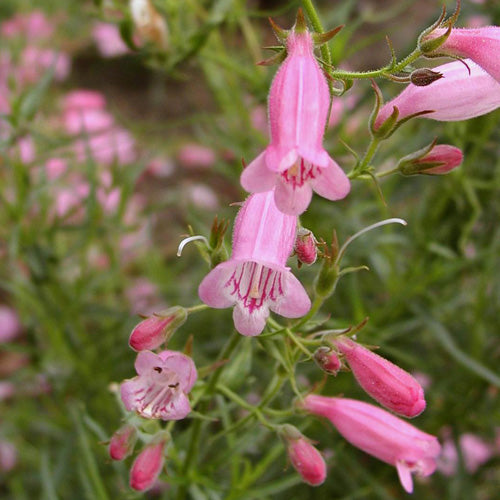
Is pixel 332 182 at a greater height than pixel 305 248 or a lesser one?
greater

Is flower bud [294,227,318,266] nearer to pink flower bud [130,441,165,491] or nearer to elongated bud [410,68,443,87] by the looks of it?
elongated bud [410,68,443,87]

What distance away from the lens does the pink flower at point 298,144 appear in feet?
2.73

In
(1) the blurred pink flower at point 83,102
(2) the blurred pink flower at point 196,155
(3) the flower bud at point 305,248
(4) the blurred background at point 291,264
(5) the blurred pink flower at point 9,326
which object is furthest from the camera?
(2) the blurred pink flower at point 196,155

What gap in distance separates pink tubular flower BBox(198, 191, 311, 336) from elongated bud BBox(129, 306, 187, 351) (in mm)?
101

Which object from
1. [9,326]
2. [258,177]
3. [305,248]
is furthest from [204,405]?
[9,326]

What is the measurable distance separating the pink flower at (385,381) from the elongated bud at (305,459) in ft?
0.45

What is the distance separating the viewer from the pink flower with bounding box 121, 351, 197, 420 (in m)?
0.99

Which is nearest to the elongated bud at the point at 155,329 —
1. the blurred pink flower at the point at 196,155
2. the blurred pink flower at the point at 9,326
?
the blurred pink flower at the point at 9,326

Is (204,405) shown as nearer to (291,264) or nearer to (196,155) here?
(291,264)

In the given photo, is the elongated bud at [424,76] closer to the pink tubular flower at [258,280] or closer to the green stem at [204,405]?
the pink tubular flower at [258,280]

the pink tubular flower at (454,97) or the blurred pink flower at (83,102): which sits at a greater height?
the pink tubular flower at (454,97)

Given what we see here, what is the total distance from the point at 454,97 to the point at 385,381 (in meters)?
0.41

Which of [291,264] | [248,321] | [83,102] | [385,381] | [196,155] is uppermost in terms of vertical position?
[248,321]

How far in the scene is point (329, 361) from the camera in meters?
1.00
